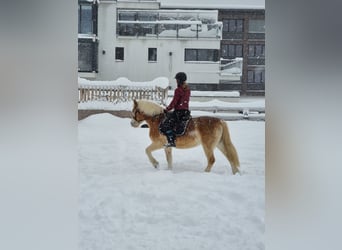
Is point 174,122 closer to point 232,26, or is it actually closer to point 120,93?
point 120,93

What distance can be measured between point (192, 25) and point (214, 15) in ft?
0.52

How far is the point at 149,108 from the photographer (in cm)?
275

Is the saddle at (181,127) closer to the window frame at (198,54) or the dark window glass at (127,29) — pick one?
the window frame at (198,54)

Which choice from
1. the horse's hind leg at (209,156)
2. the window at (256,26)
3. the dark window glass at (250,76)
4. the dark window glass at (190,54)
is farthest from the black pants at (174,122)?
the window at (256,26)

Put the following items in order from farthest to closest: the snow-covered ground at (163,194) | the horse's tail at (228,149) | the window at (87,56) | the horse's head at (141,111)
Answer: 1. the horse's head at (141,111)
2. the horse's tail at (228,149)
3. the window at (87,56)
4. the snow-covered ground at (163,194)

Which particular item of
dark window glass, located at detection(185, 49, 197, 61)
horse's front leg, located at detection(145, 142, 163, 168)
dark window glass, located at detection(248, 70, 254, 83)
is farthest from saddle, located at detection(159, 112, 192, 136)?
dark window glass, located at detection(248, 70, 254, 83)

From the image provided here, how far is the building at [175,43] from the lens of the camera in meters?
2.64

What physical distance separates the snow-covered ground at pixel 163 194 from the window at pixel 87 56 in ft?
1.05

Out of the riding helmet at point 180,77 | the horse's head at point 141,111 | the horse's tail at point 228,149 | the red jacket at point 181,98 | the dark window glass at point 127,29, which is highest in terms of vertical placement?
the dark window glass at point 127,29

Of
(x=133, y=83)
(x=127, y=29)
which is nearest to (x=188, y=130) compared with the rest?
(x=133, y=83)
